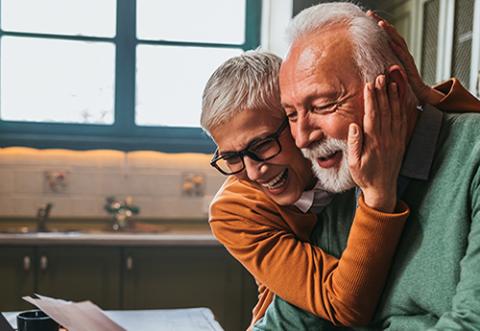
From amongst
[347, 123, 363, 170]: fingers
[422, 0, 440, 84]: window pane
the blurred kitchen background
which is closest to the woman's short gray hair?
[347, 123, 363, 170]: fingers

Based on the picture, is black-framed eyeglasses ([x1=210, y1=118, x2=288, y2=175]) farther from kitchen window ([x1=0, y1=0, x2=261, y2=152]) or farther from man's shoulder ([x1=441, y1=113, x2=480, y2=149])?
kitchen window ([x1=0, y1=0, x2=261, y2=152])

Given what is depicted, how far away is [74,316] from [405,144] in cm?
88

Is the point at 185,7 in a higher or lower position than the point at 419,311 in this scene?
higher

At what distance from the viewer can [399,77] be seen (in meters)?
1.08

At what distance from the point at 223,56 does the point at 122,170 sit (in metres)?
1.20

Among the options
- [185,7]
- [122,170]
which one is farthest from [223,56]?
[122,170]

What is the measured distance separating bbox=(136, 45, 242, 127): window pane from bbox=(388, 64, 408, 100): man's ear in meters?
3.41

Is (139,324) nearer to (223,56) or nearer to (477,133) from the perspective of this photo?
(477,133)

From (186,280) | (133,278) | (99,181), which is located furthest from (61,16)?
(186,280)

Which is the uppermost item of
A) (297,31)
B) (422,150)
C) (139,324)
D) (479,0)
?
(479,0)

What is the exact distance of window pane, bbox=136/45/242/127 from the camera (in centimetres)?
445

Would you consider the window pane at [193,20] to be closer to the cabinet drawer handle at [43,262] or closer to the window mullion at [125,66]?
the window mullion at [125,66]

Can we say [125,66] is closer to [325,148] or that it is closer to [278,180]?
[278,180]

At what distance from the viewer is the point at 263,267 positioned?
1.30 metres
